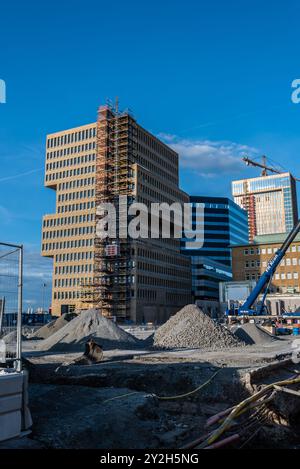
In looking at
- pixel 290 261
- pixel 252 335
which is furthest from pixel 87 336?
pixel 290 261

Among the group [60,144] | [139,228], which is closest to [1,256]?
[139,228]

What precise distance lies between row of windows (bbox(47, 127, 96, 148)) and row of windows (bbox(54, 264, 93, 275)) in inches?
1148

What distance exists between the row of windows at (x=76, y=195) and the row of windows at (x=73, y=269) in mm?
15479

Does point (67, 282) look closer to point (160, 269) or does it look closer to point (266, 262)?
point (160, 269)

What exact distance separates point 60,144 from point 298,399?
99.7 meters

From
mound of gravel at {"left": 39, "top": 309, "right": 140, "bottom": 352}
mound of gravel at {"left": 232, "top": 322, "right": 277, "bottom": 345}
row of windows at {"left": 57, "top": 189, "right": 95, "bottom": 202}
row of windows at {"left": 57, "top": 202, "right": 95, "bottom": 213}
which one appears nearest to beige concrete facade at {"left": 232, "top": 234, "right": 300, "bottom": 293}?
row of windows at {"left": 57, "top": 202, "right": 95, "bottom": 213}

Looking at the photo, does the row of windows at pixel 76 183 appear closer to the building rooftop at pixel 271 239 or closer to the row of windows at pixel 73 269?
the row of windows at pixel 73 269

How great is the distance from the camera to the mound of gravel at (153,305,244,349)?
30.8 meters

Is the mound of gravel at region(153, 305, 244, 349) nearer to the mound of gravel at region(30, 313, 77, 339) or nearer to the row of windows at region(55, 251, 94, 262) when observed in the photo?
the mound of gravel at region(30, 313, 77, 339)

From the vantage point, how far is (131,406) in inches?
463

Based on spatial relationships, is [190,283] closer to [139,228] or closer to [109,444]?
[139,228]

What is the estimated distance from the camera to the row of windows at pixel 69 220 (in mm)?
98412

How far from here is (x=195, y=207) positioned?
468 ft
